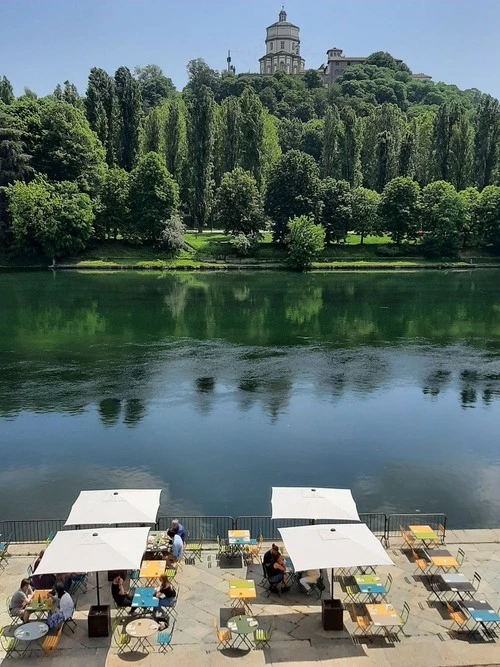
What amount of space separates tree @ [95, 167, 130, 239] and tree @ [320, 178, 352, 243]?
31.4m

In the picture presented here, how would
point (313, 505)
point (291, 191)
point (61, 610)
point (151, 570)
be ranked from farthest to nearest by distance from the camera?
point (291, 191)
point (313, 505)
point (151, 570)
point (61, 610)

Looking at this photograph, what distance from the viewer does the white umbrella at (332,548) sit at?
13.0 m

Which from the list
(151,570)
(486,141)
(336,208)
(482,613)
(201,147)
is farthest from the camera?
(486,141)

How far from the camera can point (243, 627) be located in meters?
12.6

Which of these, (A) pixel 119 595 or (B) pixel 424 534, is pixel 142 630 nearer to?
(A) pixel 119 595

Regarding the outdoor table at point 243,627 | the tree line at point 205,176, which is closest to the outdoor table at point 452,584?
the outdoor table at point 243,627

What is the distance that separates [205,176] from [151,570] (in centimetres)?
9530

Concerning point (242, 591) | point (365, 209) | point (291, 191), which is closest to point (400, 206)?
point (365, 209)

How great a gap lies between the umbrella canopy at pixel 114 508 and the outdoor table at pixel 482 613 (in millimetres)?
7602

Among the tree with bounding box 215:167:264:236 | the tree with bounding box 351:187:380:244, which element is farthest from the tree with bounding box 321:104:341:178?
the tree with bounding box 215:167:264:236

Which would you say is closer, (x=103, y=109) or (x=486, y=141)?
(x=103, y=109)

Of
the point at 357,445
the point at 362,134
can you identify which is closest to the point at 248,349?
the point at 357,445

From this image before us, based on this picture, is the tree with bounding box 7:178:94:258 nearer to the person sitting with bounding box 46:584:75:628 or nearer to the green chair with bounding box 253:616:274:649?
the person sitting with bounding box 46:584:75:628

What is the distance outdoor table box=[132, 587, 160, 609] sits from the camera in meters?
13.3
